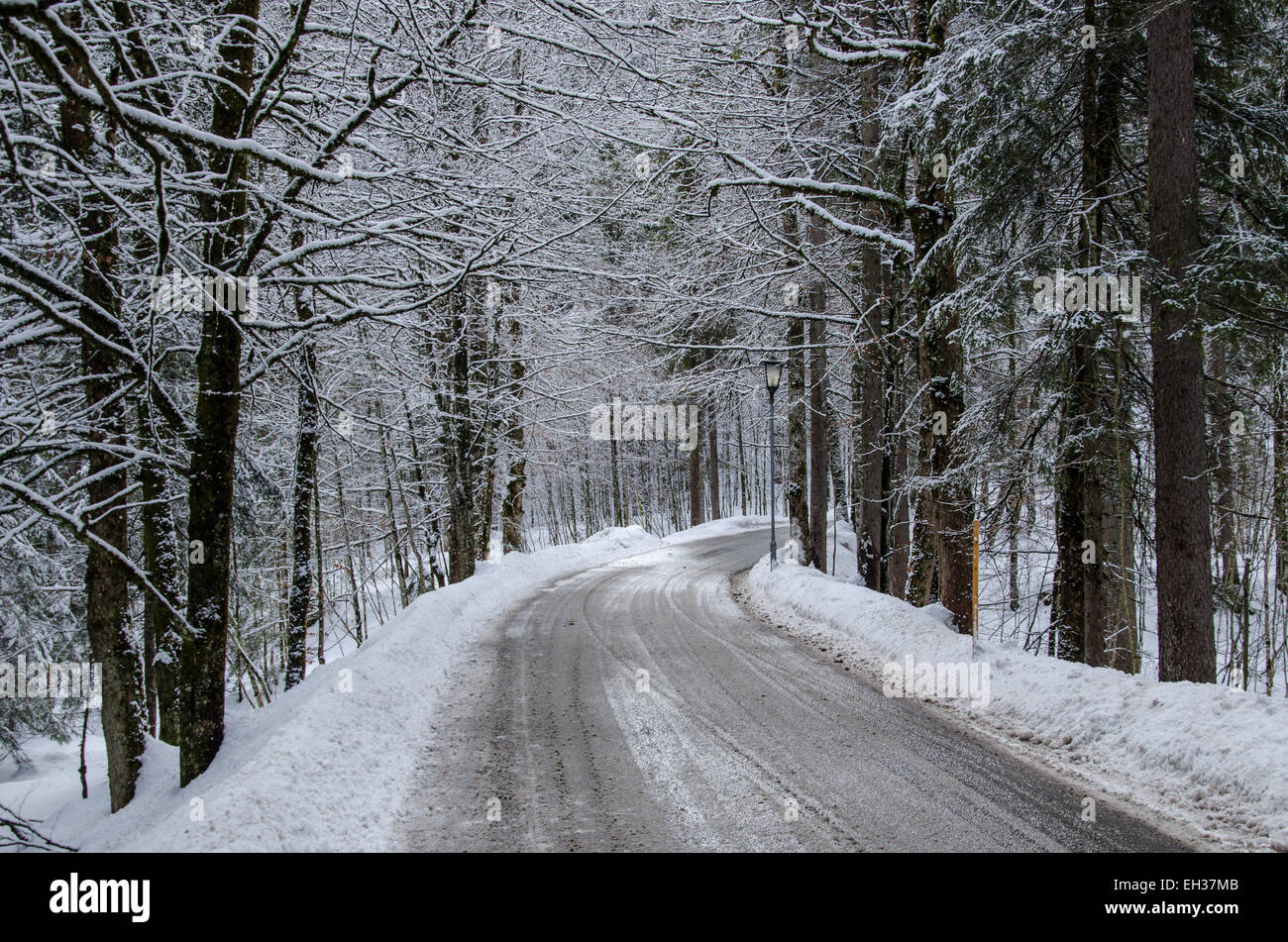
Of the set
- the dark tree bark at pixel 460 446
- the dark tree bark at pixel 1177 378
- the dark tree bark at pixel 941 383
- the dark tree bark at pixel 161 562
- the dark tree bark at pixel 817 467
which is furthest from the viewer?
the dark tree bark at pixel 817 467

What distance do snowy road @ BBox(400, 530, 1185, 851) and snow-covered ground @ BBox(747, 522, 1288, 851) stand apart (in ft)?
1.17

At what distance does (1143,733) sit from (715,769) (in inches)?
125

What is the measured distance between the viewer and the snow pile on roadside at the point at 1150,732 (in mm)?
4148

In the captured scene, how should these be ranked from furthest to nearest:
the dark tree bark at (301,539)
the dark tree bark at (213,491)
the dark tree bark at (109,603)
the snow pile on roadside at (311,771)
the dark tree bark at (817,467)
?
the dark tree bark at (817,467)
the dark tree bark at (301,539)
the dark tree bark at (109,603)
the dark tree bark at (213,491)
the snow pile on roadside at (311,771)

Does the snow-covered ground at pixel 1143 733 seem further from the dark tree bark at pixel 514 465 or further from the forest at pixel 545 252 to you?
the dark tree bark at pixel 514 465

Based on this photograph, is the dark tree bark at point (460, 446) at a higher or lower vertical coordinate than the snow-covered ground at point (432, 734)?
higher

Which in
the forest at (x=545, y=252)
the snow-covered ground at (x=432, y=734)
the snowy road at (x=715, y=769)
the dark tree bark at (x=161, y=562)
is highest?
the forest at (x=545, y=252)

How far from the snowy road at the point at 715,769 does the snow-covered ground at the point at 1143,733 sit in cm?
36

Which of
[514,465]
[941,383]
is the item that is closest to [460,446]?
[514,465]

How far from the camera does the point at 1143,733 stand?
16.4ft

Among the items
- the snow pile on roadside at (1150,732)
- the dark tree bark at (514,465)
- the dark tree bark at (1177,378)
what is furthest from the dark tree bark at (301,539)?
the dark tree bark at (1177,378)

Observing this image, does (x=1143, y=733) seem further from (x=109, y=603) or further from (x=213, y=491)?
(x=109, y=603)

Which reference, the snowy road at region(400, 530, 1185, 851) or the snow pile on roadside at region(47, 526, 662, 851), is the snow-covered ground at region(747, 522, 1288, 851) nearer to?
the snowy road at region(400, 530, 1185, 851)

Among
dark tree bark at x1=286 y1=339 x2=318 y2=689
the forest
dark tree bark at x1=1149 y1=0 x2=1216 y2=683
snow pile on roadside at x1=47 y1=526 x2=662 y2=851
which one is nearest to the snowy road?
snow pile on roadside at x1=47 y1=526 x2=662 y2=851
